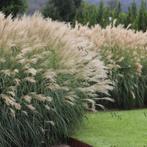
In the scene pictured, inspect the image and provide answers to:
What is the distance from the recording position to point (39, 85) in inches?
288

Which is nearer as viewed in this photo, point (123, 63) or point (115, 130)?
point (115, 130)

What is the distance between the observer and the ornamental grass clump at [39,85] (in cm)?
695

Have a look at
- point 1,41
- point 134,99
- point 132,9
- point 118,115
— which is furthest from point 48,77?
point 132,9

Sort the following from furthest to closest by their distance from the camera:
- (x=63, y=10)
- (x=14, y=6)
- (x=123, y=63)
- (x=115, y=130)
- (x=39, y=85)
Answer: (x=63, y=10), (x=14, y=6), (x=123, y=63), (x=115, y=130), (x=39, y=85)

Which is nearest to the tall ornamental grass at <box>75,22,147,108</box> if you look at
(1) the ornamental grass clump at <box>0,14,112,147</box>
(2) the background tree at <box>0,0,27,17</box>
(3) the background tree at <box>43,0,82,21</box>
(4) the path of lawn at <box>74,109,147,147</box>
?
(4) the path of lawn at <box>74,109,147,147</box>

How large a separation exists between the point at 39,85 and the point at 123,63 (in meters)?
3.72

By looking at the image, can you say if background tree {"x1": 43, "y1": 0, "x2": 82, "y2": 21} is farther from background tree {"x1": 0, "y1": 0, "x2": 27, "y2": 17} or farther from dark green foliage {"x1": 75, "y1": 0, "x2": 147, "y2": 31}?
background tree {"x1": 0, "y1": 0, "x2": 27, "y2": 17}

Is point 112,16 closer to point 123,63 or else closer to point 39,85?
point 123,63

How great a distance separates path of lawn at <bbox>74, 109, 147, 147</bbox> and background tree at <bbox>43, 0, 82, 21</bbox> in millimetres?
A: 16420

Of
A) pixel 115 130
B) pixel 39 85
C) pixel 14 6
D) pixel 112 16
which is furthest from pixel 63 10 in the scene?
pixel 39 85

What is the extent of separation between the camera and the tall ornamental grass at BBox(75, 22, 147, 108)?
10461 millimetres

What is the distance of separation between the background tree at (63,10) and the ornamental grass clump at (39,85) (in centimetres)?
1764

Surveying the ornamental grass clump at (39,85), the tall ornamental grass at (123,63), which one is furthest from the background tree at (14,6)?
the ornamental grass clump at (39,85)

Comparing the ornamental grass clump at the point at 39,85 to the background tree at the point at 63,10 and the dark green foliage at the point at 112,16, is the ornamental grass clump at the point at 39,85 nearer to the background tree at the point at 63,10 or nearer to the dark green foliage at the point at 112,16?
the dark green foliage at the point at 112,16
